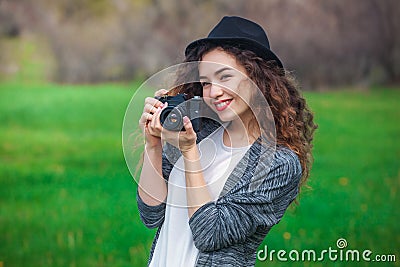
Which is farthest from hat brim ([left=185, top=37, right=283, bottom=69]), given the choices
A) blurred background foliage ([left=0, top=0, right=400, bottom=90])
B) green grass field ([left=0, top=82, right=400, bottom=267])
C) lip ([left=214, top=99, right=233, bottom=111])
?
blurred background foliage ([left=0, top=0, right=400, bottom=90])

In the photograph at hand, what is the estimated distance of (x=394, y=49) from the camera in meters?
3.10

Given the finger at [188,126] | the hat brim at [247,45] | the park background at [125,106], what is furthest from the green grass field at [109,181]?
the finger at [188,126]

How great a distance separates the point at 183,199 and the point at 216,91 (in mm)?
198

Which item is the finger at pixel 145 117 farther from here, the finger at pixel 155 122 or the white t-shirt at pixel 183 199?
the white t-shirt at pixel 183 199

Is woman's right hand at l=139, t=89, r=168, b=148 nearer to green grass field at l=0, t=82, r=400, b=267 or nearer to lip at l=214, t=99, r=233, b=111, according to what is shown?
lip at l=214, t=99, r=233, b=111

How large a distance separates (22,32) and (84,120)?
0.49 meters

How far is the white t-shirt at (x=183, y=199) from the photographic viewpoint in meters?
1.27

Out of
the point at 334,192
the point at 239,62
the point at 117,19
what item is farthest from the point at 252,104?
the point at 117,19

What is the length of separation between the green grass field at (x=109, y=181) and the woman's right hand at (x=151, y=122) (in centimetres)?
140

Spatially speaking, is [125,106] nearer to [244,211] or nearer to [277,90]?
[277,90]

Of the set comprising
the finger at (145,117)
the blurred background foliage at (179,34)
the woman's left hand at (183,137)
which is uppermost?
the blurred background foliage at (179,34)

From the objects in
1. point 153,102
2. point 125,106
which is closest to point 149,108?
point 153,102

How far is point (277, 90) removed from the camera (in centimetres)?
134

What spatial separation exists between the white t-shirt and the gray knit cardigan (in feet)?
0.06
